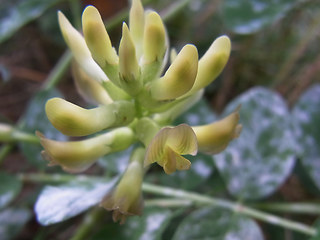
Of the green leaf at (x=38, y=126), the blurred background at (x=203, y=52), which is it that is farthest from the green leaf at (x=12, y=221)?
the green leaf at (x=38, y=126)

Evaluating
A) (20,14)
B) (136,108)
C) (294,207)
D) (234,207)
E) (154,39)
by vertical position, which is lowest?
(294,207)

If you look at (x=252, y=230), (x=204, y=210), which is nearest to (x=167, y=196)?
(x=204, y=210)

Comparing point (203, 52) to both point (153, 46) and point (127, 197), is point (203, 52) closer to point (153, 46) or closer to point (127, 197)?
point (153, 46)

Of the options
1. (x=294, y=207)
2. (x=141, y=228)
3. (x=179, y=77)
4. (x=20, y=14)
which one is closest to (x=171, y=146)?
(x=179, y=77)

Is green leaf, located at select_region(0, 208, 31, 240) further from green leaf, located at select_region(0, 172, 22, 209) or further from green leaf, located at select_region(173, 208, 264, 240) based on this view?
green leaf, located at select_region(173, 208, 264, 240)

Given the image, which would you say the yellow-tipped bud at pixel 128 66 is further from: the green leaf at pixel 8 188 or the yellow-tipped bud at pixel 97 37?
the green leaf at pixel 8 188

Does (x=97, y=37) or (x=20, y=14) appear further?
(x=20, y=14)
